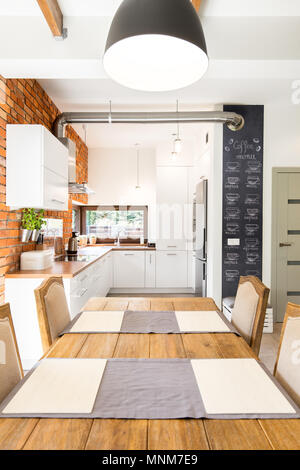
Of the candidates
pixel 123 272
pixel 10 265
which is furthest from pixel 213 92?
pixel 123 272

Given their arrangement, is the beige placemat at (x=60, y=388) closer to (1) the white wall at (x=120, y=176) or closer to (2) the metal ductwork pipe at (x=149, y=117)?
(2) the metal ductwork pipe at (x=149, y=117)

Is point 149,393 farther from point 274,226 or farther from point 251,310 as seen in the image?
point 274,226

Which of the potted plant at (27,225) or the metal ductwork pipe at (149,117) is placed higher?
the metal ductwork pipe at (149,117)

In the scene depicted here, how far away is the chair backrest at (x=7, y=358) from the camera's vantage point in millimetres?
1051

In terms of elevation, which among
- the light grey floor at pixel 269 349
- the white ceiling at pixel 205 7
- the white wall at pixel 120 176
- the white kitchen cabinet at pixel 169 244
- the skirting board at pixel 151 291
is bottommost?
the light grey floor at pixel 269 349

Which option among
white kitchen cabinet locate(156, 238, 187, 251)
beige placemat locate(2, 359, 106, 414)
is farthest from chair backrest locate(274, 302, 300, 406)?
white kitchen cabinet locate(156, 238, 187, 251)

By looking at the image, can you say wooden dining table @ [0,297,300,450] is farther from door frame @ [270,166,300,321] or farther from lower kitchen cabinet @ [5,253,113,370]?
door frame @ [270,166,300,321]

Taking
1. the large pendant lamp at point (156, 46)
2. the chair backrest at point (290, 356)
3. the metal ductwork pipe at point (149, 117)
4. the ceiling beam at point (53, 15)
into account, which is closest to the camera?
the large pendant lamp at point (156, 46)

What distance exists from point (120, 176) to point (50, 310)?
454 centimetres

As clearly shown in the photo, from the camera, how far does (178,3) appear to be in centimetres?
99

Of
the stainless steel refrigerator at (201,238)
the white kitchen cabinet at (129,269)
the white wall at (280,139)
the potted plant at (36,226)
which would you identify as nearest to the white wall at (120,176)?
the white kitchen cabinet at (129,269)

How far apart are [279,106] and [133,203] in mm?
3054

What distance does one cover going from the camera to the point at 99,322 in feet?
5.29

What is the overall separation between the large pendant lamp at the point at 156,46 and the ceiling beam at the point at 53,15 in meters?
1.02
